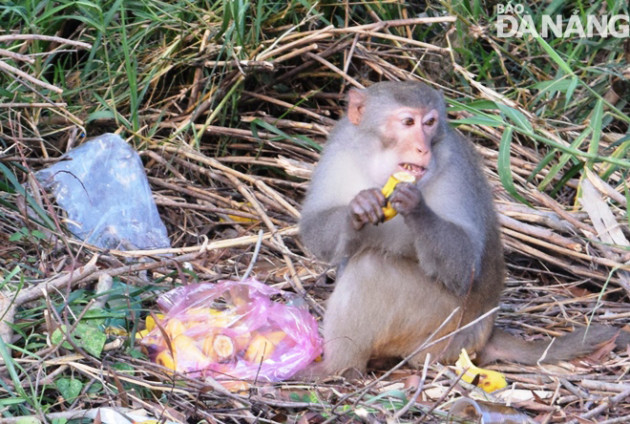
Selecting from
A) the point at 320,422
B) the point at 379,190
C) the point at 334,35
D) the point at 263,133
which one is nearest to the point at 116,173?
the point at 263,133

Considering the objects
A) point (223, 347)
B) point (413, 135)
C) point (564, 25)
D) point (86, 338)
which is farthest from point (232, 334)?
point (564, 25)

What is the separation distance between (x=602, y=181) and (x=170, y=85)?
112 inches

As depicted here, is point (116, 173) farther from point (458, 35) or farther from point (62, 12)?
point (458, 35)

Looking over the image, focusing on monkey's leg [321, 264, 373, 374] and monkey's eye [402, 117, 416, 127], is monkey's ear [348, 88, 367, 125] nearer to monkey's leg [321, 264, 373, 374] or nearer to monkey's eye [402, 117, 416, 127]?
monkey's eye [402, 117, 416, 127]

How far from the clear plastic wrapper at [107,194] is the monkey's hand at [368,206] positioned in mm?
Result: 1750

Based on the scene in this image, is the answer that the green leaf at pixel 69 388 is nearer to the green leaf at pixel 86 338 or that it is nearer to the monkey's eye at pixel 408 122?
the green leaf at pixel 86 338

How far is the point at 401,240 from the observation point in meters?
4.41

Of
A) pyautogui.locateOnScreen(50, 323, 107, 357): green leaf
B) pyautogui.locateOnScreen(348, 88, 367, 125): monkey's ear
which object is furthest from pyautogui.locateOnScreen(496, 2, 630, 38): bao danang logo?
pyautogui.locateOnScreen(50, 323, 107, 357): green leaf

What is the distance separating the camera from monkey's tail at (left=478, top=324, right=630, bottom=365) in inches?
179

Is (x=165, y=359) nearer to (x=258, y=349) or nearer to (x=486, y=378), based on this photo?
(x=258, y=349)

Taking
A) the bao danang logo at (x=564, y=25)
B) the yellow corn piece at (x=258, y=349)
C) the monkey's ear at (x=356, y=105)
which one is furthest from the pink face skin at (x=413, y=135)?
the bao danang logo at (x=564, y=25)

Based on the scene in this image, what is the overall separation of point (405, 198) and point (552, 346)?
45.2 inches

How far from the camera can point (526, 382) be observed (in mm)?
4402

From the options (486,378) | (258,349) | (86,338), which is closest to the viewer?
(86,338)
